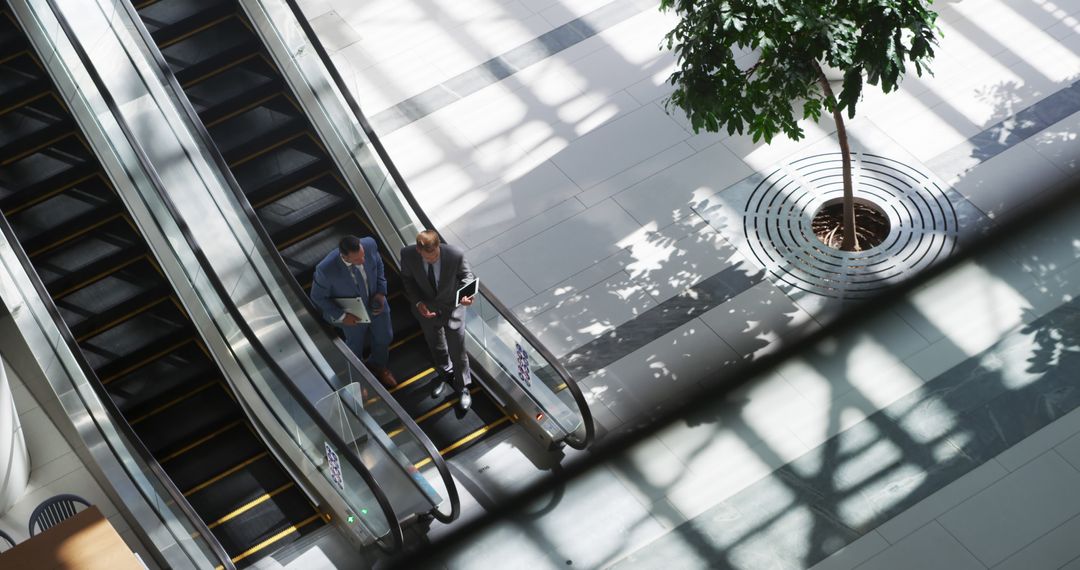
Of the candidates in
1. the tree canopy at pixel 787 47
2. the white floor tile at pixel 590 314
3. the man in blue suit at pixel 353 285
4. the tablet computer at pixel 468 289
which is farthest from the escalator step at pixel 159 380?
the tree canopy at pixel 787 47

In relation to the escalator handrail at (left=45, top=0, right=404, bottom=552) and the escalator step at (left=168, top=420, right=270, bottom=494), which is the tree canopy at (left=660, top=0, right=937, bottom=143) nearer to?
the escalator handrail at (left=45, top=0, right=404, bottom=552)

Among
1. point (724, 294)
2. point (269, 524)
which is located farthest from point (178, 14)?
point (724, 294)

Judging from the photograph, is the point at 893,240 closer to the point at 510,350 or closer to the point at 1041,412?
the point at 1041,412

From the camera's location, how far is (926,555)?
8.23 metres

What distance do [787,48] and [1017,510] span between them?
3.49m

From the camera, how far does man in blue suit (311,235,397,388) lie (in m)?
8.42

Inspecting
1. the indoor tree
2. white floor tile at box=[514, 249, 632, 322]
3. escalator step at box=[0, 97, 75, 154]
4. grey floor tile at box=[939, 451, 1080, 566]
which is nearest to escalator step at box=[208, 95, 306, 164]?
escalator step at box=[0, 97, 75, 154]

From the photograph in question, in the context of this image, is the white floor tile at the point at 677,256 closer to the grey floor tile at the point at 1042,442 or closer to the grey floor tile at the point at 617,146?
the grey floor tile at the point at 617,146

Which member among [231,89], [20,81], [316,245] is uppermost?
[20,81]

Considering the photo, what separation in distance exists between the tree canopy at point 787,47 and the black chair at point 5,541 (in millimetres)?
5505

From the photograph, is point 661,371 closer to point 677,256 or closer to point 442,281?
point 677,256

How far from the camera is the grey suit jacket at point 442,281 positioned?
841cm

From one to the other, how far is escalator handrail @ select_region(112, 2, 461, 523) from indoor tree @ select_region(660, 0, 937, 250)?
2.85 m

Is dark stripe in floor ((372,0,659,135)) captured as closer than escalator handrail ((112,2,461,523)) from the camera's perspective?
No
